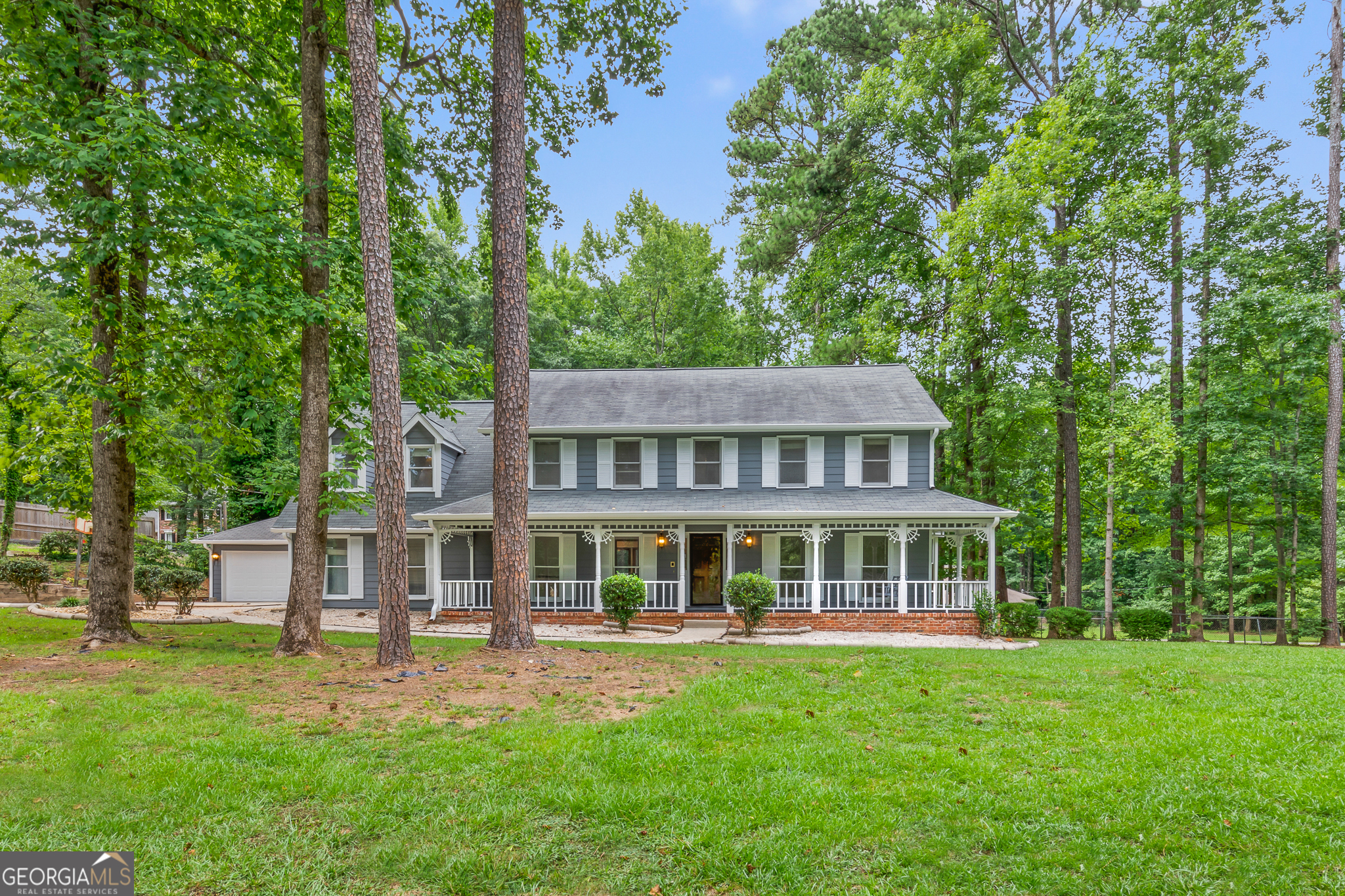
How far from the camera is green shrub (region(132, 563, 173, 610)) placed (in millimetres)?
15398

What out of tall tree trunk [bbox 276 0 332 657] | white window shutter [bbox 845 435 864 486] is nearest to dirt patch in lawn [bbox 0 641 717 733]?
tall tree trunk [bbox 276 0 332 657]

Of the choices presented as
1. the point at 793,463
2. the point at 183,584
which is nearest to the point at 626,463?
the point at 793,463

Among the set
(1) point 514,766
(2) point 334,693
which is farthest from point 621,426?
(1) point 514,766

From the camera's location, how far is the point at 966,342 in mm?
16734

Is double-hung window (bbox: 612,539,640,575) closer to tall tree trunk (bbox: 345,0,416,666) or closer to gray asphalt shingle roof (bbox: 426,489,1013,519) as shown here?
gray asphalt shingle roof (bbox: 426,489,1013,519)

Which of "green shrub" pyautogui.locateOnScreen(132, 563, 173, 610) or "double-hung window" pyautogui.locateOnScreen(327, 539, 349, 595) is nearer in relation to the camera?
"green shrub" pyautogui.locateOnScreen(132, 563, 173, 610)

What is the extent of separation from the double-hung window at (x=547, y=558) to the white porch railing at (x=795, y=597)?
5.56 metres

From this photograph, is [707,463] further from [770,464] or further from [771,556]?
[771,556]

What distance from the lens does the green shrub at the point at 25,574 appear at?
1655 centimetres

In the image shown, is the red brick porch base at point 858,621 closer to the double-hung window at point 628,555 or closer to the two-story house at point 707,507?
the two-story house at point 707,507

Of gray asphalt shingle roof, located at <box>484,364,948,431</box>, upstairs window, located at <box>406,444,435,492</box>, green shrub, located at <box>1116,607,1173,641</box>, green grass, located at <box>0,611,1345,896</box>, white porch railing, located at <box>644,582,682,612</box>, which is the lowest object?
green shrub, located at <box>1116,607,1173,641</box>

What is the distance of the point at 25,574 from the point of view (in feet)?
54.3

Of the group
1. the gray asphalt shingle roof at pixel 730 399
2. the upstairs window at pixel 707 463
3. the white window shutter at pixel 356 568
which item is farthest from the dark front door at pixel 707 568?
the white window shutter at pixel 356 568

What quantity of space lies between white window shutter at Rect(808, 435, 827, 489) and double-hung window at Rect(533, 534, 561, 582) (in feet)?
21.6
